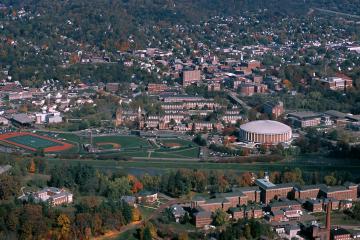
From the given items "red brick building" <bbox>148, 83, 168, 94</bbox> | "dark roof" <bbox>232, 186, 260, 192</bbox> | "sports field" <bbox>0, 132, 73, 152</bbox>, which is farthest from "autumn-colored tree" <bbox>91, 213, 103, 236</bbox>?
"red brick building" <bbox>148, 83, 168, 94</bbox>

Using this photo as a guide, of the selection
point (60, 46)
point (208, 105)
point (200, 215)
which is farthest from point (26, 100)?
point (200, 215)

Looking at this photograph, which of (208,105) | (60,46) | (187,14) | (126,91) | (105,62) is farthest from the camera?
(187,14)

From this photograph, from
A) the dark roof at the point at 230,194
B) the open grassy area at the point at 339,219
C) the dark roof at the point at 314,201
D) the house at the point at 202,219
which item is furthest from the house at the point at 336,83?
the house at the point at 202,219

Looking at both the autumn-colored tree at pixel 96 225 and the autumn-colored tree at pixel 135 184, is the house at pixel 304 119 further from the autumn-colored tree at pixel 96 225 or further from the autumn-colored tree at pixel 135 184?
the autumn-colored tree at pixel 96 225

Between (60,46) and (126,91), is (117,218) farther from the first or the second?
(60,46)

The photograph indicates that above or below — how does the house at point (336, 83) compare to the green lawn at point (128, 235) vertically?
above

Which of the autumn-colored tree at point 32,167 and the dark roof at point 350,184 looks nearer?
the dark roof at point 350,184
